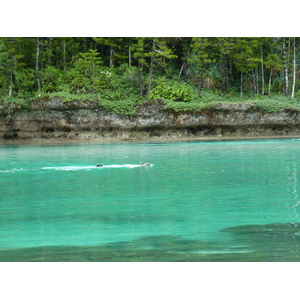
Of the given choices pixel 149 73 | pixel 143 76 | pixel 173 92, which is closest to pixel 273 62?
pixel 173 92

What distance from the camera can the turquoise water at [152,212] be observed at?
18.3 feet

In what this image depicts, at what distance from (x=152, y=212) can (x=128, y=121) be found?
72.3 feet

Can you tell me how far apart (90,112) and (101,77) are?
148 inches

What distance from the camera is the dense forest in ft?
98.1

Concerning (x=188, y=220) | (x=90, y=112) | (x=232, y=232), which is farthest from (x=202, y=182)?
(x=90, y=112)

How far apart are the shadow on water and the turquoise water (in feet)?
0.04

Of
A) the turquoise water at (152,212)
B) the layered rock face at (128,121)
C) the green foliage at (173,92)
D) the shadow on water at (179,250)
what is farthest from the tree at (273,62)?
the shadow on water at (179,250)

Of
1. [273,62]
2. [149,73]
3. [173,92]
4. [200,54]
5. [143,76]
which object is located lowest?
[173,92]

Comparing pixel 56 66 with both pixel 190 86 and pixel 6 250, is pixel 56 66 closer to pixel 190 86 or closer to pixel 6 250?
pixel 190 86

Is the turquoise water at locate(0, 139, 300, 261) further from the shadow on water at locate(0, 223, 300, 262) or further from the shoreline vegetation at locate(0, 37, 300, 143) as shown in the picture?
the shoreline vegetation at locate(0, 37, 300, 143)

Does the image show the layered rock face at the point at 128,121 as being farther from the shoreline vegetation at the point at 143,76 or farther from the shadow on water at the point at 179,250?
the shadow on water at the point at 179,250

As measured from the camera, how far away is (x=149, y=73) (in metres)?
34.3

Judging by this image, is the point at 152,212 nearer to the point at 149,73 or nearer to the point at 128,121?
the point at 128,121

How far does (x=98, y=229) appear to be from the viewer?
6723 mm
